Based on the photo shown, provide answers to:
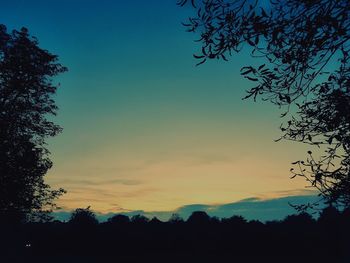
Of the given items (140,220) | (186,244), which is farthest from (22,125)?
(140,220)

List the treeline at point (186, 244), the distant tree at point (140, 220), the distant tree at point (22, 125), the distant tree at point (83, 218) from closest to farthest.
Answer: the distant tree at point (22, 125), the treeline at point (186, 244), the distant tree at point (83, 218), the distant tree at point (140, 220)

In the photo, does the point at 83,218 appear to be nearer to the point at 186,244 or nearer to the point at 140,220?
the point at 186,244

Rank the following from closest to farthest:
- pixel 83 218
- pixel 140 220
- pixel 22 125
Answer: pixel 22 125 < pixel 83 218 < pixel 140 220

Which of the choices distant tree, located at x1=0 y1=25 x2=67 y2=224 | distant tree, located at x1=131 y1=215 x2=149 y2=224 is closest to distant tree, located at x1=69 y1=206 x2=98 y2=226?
distant tree, located at x1=131 y1=215 x2=149 y2=224

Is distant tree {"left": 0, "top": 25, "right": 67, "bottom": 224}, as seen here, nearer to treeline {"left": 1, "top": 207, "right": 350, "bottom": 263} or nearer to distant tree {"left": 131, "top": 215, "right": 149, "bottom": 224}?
treeline {"left": 1, "top": 207, "right": 350, "bottom": 263}

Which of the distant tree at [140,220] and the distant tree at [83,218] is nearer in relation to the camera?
the distant tree at [83,218]

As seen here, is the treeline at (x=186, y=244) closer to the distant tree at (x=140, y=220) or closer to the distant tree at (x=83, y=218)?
the distant tree at (x=83, y=218)

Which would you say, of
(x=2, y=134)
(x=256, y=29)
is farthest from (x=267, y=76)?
(x=2, y=134)

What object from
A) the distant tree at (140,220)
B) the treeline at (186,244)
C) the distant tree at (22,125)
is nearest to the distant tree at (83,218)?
the treeline at (186,244)

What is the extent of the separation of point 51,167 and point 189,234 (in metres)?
43.7

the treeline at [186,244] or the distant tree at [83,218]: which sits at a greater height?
the distant tree at [83,218]

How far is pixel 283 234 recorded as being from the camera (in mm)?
59312

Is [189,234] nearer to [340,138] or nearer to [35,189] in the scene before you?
[35,189]

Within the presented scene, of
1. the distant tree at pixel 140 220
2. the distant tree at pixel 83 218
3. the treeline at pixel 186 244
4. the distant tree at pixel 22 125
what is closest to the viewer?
the distant tree at pixel 22 125
